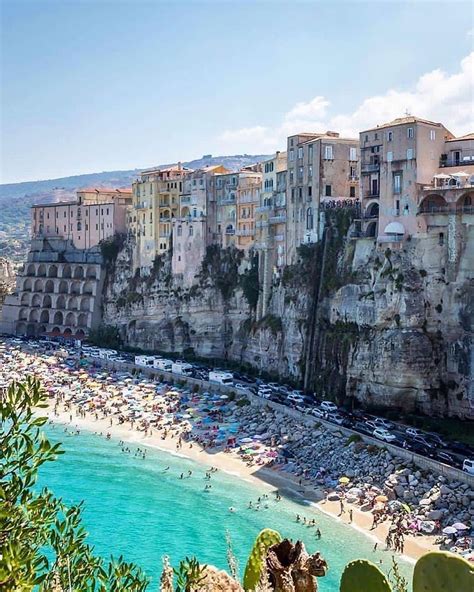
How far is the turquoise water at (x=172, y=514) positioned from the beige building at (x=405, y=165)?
19.5m

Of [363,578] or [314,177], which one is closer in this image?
[363,578]

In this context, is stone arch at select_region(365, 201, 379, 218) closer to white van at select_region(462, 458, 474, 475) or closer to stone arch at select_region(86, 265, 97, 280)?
white van at select_region(462, 458, 474, 475)

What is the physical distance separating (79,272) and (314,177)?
3887 centimetres

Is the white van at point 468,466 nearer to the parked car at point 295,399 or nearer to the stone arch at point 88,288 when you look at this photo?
the parked car at point 295,399

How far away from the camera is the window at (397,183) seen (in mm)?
49531

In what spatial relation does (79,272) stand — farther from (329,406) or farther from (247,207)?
(329,406)

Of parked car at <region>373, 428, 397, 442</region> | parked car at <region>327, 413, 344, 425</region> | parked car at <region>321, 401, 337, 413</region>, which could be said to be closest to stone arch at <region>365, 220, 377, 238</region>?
parked car at <region>321, 401, 337, 413</region>

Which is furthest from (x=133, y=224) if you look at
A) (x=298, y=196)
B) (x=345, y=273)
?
(x=345, y=273)

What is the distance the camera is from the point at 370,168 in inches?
2099

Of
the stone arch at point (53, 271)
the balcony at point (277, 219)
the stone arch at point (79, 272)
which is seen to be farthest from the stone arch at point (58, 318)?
the balcony at point (277, 219)

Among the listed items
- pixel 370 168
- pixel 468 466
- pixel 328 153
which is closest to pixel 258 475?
pixel 468 466

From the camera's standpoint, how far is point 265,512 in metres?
38.4

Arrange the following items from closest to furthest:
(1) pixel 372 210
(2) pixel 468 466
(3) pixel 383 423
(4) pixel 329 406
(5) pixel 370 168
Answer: (2) pixel 468 466 → (3) pixel 383 423 → (4) pixel 329 406 → (5) pixel 370 168 → (1) pixel 372 210

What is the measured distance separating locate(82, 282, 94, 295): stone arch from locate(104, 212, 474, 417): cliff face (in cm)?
1889
